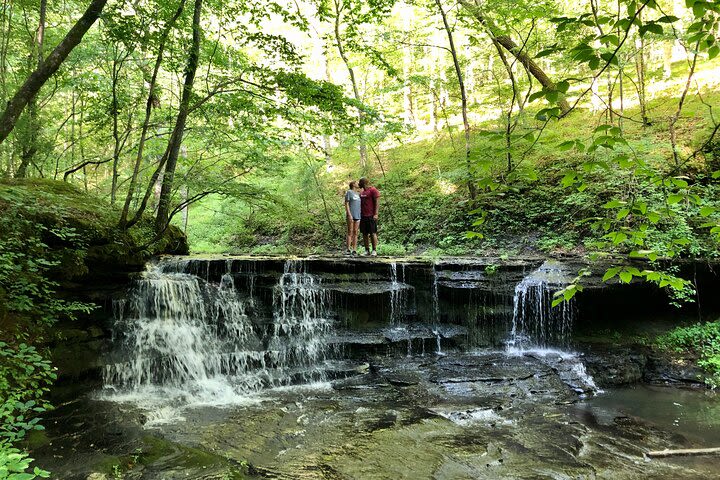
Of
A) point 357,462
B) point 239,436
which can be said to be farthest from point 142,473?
point 357,462

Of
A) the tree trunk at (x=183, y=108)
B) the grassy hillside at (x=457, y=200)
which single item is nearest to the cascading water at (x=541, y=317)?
the grassy hillside at (x=457, y=200)

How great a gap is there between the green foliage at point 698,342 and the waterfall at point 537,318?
1.90 m

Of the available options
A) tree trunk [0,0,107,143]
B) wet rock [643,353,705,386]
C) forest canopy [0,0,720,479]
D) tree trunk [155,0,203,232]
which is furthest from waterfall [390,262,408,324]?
tree trunk [0,0,107,143]

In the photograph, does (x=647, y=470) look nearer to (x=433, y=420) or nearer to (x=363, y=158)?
(x=433, y=420)

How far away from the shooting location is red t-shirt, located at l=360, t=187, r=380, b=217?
11.0 metres

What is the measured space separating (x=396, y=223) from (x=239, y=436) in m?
10.9

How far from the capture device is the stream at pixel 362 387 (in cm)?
503

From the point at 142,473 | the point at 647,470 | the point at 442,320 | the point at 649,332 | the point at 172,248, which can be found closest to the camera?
the point at 142,473

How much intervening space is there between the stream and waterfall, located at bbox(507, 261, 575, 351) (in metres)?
0.03

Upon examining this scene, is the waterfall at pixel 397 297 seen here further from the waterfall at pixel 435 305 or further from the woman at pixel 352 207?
the woman at pixel 352 207

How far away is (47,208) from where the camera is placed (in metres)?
6.17

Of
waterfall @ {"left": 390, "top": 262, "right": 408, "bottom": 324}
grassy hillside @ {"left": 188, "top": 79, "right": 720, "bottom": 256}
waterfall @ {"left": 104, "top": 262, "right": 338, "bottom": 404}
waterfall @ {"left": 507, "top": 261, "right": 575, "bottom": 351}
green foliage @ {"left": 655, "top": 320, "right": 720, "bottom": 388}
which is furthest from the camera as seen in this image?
grassy hillside @ {"left": 188, "top": 79, "right": 720, "bottom": 256}

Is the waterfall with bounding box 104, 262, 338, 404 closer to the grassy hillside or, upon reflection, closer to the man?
the grassy hillside

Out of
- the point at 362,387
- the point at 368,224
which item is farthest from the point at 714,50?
the point at 368,224
